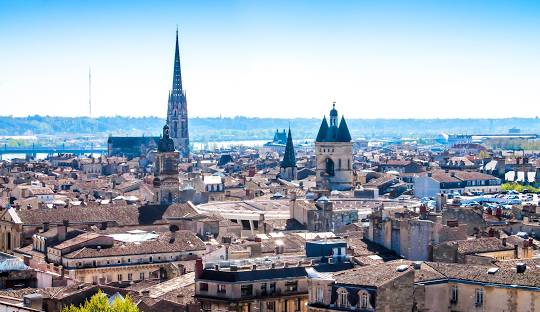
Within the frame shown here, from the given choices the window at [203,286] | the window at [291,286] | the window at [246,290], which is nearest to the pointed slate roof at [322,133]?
the window at [291,286]

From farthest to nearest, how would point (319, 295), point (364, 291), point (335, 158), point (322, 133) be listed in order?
point (322, 133), point (335, 158), point (319, 295), point (364, 291)

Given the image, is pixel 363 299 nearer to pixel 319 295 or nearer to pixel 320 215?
pixel 319 295

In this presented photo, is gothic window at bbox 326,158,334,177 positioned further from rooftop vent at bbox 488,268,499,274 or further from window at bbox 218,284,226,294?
rooftop vent at bbox 488,268,499,274

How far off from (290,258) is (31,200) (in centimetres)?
5716

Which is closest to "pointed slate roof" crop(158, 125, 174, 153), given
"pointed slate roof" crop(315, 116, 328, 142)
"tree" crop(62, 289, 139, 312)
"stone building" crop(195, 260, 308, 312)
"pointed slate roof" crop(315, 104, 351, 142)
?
"pointed slate roof" crop(315, 104, 351, 142)

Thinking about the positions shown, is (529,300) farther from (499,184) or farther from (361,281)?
(499,184)

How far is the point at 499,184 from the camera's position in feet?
464

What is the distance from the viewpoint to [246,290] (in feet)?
163

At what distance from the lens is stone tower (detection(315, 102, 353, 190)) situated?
4968 inches

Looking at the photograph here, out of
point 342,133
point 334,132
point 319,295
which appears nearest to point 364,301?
point 319,295

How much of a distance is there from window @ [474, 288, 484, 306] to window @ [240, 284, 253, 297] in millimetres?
9292

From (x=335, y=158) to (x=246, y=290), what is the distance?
77846 mm

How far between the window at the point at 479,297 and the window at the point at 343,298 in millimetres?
5741

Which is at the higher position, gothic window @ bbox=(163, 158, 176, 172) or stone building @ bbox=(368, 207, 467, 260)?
gothic window @ bbox=(163, 158, 176, 172)
